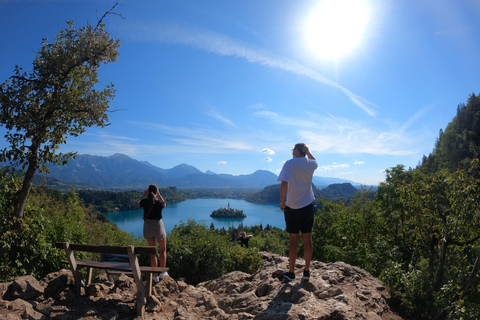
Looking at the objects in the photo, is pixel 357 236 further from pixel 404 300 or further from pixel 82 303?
pixel 82 303

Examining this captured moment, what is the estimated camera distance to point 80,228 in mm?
7625

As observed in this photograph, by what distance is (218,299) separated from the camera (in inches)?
183

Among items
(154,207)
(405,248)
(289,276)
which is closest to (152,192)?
(154,207)

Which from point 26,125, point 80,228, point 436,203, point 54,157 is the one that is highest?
point 26,125

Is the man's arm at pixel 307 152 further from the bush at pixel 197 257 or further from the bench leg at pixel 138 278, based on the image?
the bush at pixel 197 257

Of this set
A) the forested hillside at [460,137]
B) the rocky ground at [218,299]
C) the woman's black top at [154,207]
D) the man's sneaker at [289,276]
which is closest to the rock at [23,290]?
the rocky ground at [218,299]

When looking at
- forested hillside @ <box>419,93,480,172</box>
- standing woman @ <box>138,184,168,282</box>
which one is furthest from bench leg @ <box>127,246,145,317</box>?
forested hillside @ <box>419,93,480,172</box>

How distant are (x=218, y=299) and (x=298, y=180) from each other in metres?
2.55

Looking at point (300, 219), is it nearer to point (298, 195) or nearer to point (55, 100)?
point (298, 195)

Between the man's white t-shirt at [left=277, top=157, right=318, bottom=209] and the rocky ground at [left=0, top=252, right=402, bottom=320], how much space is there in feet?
4.18

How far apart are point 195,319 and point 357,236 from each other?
10.1 m

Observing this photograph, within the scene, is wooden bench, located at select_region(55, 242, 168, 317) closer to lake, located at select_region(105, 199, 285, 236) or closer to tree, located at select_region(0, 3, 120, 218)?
tree, located at select_region(0, 3, 120, 218)

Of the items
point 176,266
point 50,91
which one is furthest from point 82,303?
point 50,91

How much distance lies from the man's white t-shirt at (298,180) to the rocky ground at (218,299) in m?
1.27
